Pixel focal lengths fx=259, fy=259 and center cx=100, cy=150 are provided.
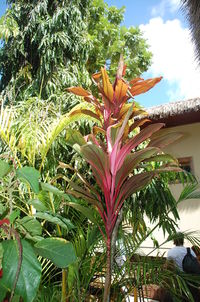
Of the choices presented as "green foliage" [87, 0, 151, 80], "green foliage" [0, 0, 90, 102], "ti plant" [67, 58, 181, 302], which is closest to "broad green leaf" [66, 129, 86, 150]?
"ti plant" [67, 58, 181, 302]

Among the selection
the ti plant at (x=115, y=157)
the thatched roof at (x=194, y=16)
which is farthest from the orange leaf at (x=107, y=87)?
the thatched roof at (x=194, y=16)

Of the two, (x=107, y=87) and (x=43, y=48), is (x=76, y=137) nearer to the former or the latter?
(x=107, y=87)

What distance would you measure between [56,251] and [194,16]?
7.00 feet

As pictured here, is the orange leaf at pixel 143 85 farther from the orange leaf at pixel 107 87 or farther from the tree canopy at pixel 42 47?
the tree canopy at pixel 42 47

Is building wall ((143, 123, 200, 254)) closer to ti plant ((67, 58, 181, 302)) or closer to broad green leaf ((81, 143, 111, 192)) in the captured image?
ti plant ((67, 58, 181, 302))

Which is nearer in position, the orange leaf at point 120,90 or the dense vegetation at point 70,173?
the dense vegetation at point 70,173

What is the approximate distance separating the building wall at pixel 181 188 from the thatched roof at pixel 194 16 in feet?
11.3

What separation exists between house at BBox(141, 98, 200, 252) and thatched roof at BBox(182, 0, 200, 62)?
321cm

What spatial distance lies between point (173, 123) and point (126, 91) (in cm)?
433

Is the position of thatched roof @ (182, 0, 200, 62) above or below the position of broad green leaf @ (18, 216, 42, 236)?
above

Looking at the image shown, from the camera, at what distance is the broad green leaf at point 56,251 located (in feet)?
2.32

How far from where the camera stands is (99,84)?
6.87 ft

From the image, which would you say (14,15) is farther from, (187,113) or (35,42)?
(187,113)

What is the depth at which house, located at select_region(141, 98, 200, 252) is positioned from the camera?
5.51m
